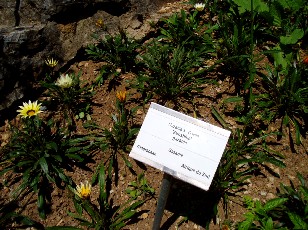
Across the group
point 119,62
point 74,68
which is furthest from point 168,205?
point 74,68

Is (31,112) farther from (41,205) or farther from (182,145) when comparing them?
(182,145)

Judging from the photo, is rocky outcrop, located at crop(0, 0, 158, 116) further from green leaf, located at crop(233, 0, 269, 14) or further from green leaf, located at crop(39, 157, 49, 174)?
green leaf, located at crop(233, 0, 269, 14)

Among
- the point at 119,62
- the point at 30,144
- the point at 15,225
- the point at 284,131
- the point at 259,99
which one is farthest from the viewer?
the point at 119,62

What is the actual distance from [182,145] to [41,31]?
1.94 m

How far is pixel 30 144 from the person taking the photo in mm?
2229

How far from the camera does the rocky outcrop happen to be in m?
2.55

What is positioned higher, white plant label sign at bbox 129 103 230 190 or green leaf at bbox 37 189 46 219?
white plant label sign at bbox 129 103 230 190

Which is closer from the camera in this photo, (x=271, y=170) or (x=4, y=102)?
(x=271, y=170)

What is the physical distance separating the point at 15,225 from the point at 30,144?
0.57m

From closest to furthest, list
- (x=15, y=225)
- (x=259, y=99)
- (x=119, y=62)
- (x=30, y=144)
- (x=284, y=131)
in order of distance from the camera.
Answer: (x=15, y=225), (x=30, y=144), (x=284, y=131), (x=259, y=99), (x=119, y=62)

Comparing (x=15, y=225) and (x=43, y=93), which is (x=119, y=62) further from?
(x=15, y=225)

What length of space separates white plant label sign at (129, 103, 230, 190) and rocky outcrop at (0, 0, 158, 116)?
4.67 ft

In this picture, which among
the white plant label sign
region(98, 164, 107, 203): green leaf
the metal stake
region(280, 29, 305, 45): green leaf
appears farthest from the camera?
region(280, 29, 305, 45): green leaf

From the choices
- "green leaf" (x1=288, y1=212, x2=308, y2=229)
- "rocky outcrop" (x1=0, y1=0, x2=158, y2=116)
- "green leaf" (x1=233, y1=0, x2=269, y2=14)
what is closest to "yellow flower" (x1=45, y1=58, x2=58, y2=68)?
"rocky outcrop" (x1=0, y1=0, x2=158, y2=116)
